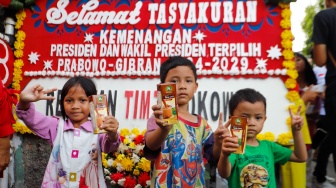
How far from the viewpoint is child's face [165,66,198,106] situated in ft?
7.50

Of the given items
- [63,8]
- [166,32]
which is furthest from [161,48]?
[63,8]

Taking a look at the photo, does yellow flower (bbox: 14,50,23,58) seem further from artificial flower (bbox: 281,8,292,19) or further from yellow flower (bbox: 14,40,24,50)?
artificial flower (bbox: 281,8,292,19)

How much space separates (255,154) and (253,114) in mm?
251

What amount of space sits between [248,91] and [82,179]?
1.21 metres

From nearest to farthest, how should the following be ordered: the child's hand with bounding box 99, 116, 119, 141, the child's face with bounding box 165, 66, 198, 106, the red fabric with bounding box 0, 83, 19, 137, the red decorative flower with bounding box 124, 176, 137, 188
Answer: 1. the child's hand with bounding box 99, 116, 119, 141
2. the child's face with bounding box 165, 66, 198, 106
3. the red fabric with bounding box 0, 83, 19, 137
4. the red decorative flower with bounding box 124, 176, 137, 188

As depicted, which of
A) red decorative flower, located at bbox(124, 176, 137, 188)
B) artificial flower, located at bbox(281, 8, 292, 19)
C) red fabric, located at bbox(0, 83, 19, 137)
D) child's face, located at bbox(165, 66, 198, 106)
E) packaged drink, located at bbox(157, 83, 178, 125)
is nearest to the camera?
packaged drink, located at bbox(157, 83, 178, 125)

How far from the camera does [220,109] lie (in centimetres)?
363

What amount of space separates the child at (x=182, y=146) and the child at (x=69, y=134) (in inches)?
Result: 10.7

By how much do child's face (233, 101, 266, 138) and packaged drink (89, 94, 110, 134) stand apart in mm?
885

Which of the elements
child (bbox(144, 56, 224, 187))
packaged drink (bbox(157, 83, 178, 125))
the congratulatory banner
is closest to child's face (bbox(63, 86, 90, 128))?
child (bbox(144, 56, 224, 187))

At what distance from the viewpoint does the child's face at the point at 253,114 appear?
93.8 inches

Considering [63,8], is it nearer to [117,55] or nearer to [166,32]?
[117,55]

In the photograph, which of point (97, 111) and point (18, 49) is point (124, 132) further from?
point (97, 111)

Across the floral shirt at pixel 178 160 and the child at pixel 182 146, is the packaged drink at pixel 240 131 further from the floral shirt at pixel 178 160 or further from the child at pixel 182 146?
the floral shirt at pixel 178 160
